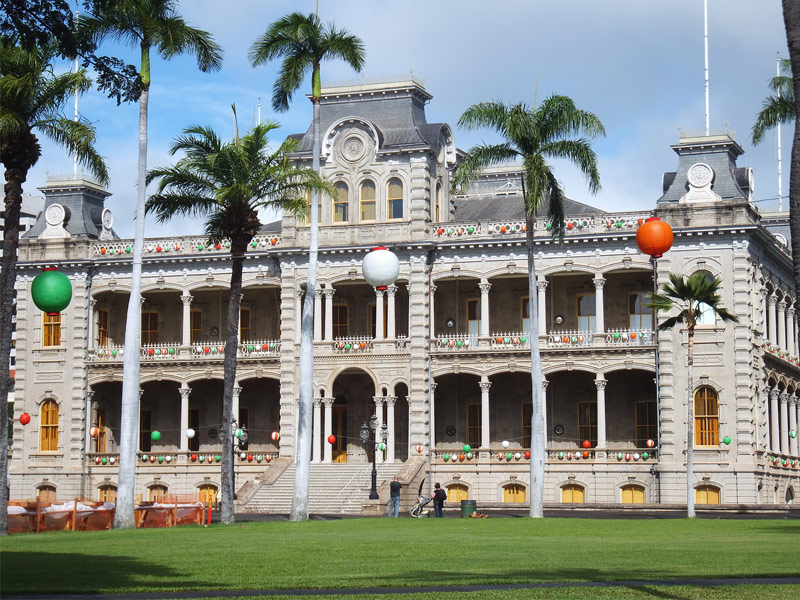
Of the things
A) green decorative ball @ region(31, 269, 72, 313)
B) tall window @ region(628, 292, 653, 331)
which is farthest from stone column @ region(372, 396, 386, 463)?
green decorative ball @ region(31, 269, 72, 313)

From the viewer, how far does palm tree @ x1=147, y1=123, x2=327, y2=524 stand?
38.8 m

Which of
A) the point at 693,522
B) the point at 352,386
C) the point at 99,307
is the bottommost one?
the point at 693,522

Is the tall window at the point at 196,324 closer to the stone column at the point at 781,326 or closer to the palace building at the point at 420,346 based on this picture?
the palace building at the point at 420,346

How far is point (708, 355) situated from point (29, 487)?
3062 centimetres

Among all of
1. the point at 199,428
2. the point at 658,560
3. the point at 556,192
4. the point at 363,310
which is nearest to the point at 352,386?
the point at 363,310

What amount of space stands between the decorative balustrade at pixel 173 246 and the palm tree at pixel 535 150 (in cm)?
1616

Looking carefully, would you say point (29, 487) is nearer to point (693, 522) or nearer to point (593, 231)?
point (593, 231)

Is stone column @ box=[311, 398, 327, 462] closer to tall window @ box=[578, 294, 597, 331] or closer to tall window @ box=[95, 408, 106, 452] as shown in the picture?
tall window @ box=[95, 408, 106, 452]

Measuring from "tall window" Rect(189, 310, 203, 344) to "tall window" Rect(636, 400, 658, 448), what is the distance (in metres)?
20.6

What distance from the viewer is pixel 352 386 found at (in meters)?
57.3

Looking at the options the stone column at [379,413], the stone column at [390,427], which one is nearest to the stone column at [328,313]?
the stone column at [379,413]

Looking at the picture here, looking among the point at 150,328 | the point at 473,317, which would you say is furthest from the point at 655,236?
the point at 150,328

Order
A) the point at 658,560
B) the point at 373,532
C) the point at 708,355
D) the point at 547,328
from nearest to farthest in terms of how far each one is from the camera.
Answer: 1. the point at 658,560
2. the point at 373,532
3. the point at 708,355
4. the point at 547,328

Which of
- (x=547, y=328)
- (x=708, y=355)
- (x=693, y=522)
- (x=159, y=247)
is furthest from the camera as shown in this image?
(x=159, y=247)
